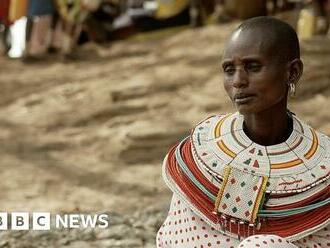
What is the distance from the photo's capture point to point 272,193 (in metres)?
1.87

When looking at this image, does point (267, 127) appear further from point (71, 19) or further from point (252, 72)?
point (71, 19)

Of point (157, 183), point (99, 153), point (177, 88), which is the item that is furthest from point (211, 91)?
point (157, 183)

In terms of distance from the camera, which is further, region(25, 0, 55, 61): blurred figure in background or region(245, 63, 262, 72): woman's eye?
region(25, 0, 55, 61): blurred figure in background

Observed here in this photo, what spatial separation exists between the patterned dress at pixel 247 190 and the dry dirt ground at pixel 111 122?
2.02 metres

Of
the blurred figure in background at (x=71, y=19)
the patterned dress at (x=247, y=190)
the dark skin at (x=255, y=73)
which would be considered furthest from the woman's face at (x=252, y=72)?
the blurred figure in background at (x=71, y=19)

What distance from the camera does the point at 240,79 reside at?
1.85m

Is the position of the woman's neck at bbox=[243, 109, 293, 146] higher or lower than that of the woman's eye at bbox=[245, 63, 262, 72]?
lower


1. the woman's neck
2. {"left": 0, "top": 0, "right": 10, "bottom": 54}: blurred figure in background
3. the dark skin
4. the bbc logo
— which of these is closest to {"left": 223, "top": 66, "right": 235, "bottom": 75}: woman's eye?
the dark skin

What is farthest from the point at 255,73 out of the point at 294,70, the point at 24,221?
the point at 24,221

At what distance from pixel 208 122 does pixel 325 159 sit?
316mm

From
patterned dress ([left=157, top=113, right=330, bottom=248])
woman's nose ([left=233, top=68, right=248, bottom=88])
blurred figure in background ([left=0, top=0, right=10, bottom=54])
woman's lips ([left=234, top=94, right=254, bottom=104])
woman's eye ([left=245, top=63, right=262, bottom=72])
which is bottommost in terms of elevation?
blurred figure in background ([left=0, top=0, right=10, bottom=54])

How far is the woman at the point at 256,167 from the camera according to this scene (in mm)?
1850

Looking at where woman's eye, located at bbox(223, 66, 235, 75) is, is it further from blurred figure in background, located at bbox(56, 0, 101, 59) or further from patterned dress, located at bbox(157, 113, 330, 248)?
blurred figure in background, located at bbox(56, 0, 101, 59)

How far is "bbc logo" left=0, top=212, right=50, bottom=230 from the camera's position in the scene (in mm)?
4316
